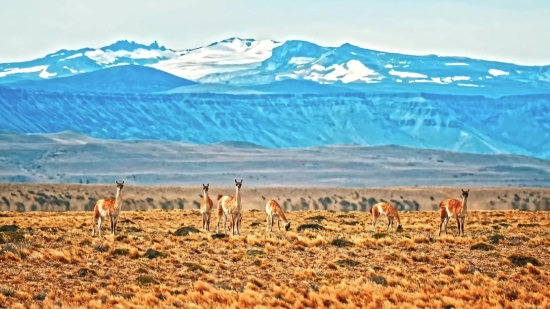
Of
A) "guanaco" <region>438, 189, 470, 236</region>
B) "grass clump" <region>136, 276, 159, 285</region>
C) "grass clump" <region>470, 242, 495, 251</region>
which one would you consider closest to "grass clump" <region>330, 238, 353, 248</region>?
"grass clump" <region>470, 242, 495, 251</region>

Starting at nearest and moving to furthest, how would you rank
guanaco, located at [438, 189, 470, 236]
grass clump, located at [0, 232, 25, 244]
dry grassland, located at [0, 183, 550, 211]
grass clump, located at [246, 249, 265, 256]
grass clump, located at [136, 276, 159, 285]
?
grass clump, located at [136, 276, 159, 285] → grass clump, located at [246, 249, 265, 256] → grass clump, located at [0, 232, 25, 244] → guanaco, located at [438, 189, 470, 236] → dry grassland, located at [0, 183, 550, 211]

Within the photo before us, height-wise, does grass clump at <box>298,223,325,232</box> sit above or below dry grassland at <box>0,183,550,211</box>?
above

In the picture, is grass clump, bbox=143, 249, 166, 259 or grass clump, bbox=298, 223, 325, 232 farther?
grass clump, bbox=298, 223, 325, 232

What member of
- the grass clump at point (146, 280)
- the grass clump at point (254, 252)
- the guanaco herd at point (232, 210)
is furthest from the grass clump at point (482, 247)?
the grass clump at point (146, 280)

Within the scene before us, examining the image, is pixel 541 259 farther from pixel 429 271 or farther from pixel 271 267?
pixel 271 267

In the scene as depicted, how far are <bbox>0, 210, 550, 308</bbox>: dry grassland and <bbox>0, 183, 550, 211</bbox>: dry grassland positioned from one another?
6557 centimetres

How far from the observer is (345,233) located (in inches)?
1548

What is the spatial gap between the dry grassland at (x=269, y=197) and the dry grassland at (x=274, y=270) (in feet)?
215

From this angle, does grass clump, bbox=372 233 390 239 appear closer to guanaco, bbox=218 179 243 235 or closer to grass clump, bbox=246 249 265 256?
guanaco, bbox=218 179 243 235

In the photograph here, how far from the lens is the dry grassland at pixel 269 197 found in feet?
340

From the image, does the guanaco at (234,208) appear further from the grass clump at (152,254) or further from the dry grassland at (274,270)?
the grass clump at (152,254)

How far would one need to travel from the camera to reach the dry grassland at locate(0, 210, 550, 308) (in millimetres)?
23172

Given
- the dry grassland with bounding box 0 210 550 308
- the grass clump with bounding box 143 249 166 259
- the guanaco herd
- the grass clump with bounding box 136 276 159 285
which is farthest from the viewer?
the guanaco herd

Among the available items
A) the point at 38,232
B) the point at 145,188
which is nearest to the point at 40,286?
the point at 38,232
